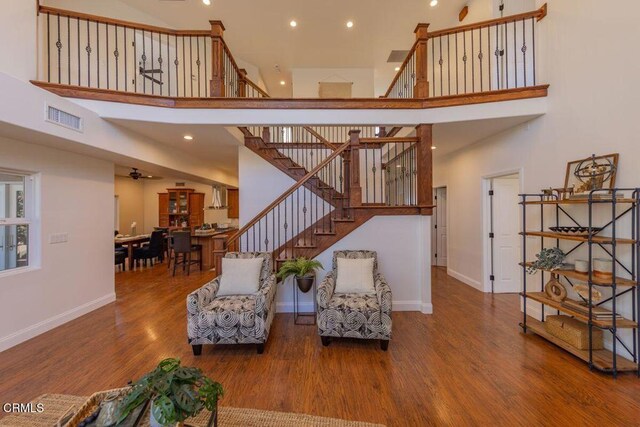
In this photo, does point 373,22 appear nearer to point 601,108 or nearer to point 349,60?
point 349,60

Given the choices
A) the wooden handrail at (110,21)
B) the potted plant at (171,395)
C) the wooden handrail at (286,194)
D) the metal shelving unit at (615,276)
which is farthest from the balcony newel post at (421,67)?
the potted plant at (171,395)

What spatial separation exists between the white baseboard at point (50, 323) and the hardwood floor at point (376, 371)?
0.13 meters

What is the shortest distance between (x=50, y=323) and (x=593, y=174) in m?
6.63

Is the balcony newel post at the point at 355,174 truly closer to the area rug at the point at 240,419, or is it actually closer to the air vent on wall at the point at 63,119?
the area rug at the point at 240,419

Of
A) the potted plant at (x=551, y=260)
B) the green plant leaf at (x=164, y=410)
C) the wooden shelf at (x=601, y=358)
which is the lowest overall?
the wooden shelf at (x=601, y=358)

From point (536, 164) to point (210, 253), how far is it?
23.3ft

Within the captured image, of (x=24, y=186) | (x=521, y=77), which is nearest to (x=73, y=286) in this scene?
(x=24, y=186)

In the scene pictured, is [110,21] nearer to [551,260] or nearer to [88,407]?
[88,407]

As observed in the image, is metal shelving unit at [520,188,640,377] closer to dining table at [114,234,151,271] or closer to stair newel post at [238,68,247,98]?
stair newel post at [238,68,247,98]

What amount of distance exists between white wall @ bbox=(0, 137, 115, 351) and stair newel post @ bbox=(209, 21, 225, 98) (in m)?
2.29

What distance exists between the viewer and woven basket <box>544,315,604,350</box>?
2.77 m

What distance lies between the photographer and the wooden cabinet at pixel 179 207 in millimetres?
9227

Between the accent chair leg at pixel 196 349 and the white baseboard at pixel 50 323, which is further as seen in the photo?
the white baseboard at pixel 50 323

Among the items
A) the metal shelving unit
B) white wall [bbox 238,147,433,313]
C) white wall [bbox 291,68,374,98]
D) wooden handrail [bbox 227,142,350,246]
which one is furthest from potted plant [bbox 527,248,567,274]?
white wall [bbox 291,68,374,98]
